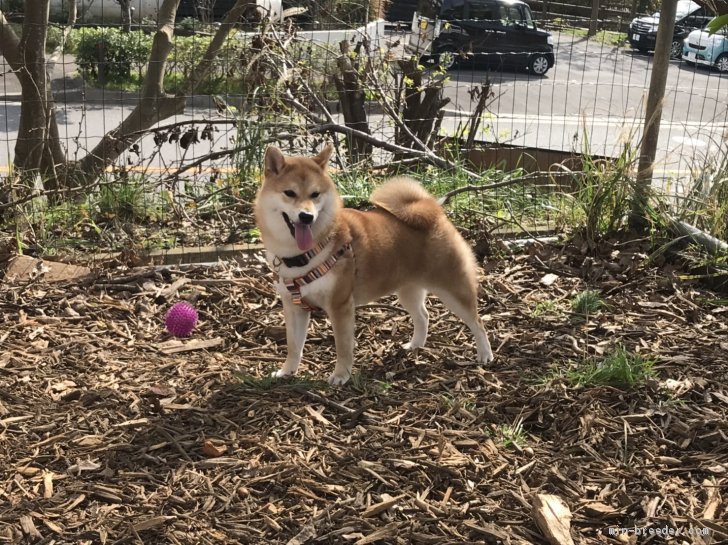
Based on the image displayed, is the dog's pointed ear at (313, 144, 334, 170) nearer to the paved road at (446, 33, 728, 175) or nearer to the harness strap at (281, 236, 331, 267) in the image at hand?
the harness strap at (281, 236, 331, 267)

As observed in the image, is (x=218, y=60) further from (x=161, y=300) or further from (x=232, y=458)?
(x=232, y=458)

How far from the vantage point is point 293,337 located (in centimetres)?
409

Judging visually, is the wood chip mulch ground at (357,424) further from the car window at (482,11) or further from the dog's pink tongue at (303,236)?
the car window at (482,11)

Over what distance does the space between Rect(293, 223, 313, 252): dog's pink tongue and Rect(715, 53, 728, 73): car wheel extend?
20.6 metres

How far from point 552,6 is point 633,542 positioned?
28.6 meters

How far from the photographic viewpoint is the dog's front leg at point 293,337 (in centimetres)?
409

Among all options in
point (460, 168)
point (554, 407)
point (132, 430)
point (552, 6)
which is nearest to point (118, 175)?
point (460, 168)

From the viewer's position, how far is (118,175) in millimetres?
6312

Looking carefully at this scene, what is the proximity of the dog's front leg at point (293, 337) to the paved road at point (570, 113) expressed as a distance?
301 centimetres

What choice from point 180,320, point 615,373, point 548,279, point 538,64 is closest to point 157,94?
point 180,320

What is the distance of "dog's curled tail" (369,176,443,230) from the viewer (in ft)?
14.2

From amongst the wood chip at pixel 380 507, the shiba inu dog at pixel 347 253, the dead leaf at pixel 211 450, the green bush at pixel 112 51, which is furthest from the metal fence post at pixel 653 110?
the green bush at pixel 112 51

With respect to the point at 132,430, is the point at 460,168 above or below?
above

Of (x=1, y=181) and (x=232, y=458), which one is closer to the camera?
(x=232, y=458)
